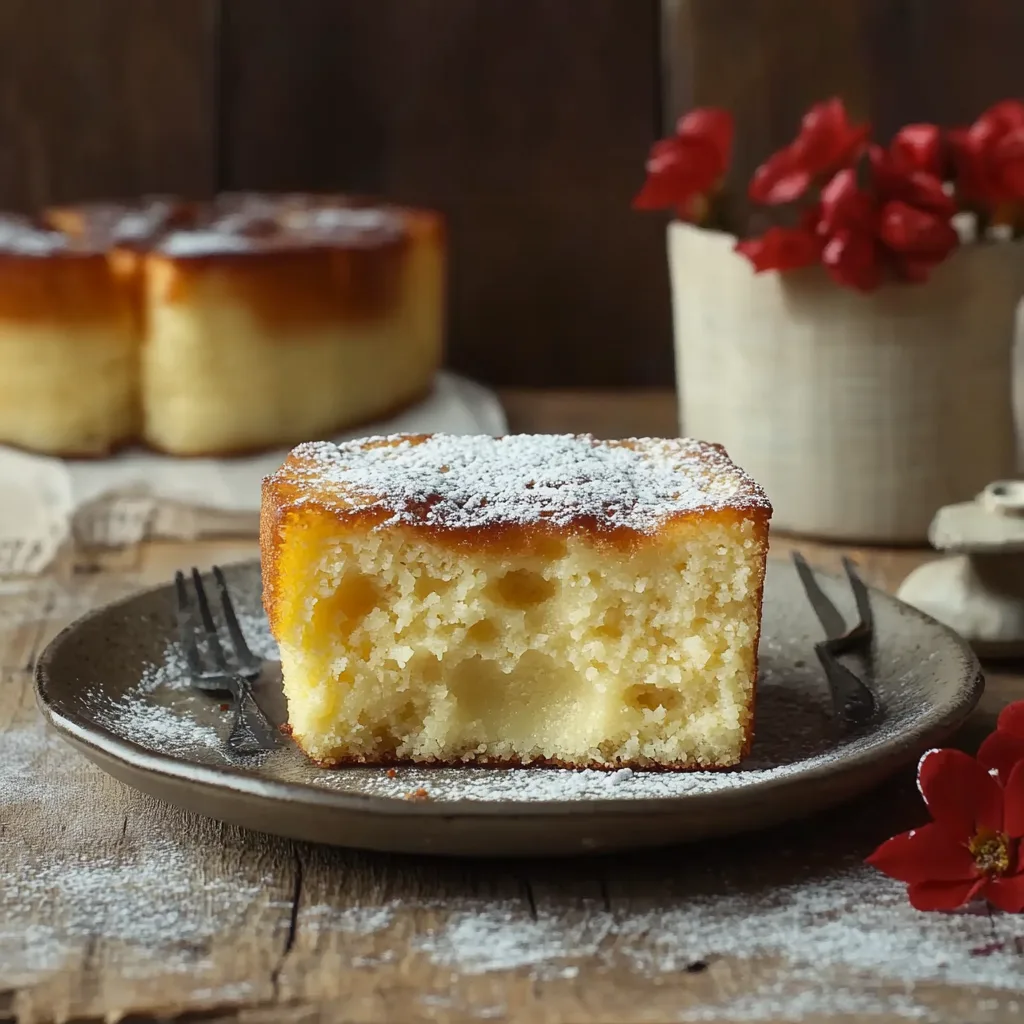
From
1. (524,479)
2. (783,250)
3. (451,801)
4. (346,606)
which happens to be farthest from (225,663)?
(783,250)

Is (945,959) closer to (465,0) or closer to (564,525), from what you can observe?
(564,525)

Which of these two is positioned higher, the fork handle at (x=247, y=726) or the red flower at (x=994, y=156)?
the red flower at (x=994, y=156)

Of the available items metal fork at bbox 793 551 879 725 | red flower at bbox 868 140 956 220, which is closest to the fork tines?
metal fork at bbox 793 551 879 725

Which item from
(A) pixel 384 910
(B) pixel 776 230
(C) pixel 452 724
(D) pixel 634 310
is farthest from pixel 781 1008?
(D) pixel 634 310

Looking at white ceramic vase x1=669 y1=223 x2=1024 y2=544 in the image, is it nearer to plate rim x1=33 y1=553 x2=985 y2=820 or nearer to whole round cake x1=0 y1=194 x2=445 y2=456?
whole round cake x1=0 y1=194 x2=445 y2=456

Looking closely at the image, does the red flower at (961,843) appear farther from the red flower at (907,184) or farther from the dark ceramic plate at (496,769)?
the red flower at (907,184)

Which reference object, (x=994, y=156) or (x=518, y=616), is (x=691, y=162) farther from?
(x=518, y=616)

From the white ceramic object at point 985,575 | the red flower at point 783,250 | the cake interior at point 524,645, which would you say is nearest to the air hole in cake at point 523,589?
the cake interior at point 524,645
